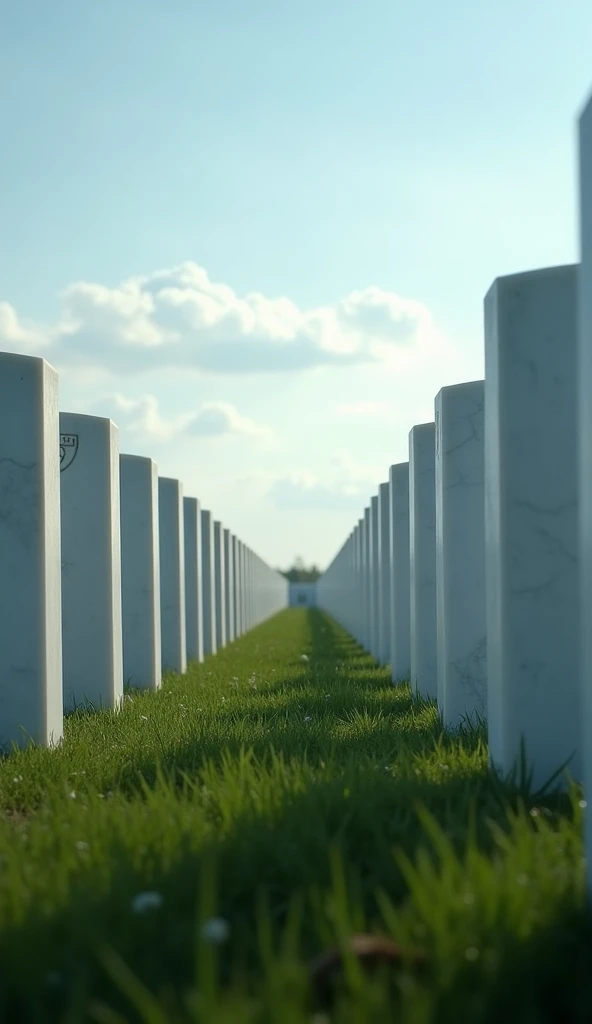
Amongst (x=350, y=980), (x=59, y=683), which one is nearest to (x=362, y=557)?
(x=59, y=683)

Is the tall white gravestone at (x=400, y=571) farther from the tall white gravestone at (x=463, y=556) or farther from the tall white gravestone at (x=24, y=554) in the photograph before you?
the tall white gravestone at (x=24, y=554)

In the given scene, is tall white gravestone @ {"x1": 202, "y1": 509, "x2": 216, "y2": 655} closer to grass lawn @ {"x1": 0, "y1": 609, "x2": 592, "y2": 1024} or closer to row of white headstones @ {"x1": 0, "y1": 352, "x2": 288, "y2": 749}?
row of white headstones @ {"x1": 0, "y1": 352, "x2": 288, "y2": 749}

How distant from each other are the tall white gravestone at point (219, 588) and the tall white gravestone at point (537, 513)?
55.0 feet

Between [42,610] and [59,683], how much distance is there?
646mm

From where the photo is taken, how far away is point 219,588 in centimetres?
2222

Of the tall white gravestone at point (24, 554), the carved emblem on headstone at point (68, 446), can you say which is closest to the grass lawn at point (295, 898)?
the tall white gravestone at point (24, 554)

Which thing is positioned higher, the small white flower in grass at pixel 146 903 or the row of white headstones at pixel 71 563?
the row of white headstones at pixel 71 563

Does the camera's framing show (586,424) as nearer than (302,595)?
Yes

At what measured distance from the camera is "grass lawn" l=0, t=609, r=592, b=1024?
7.90 ft

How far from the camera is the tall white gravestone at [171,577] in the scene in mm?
13773

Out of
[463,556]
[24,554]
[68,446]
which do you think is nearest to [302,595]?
[68,446]

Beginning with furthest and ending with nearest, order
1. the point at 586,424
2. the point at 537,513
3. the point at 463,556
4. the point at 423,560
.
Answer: the point at 423,560
the point at 463,556
the point at 537,513
the point at 586,424

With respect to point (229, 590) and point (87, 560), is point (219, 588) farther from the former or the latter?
point (87, 560)

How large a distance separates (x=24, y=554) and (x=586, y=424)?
432 centimetres
